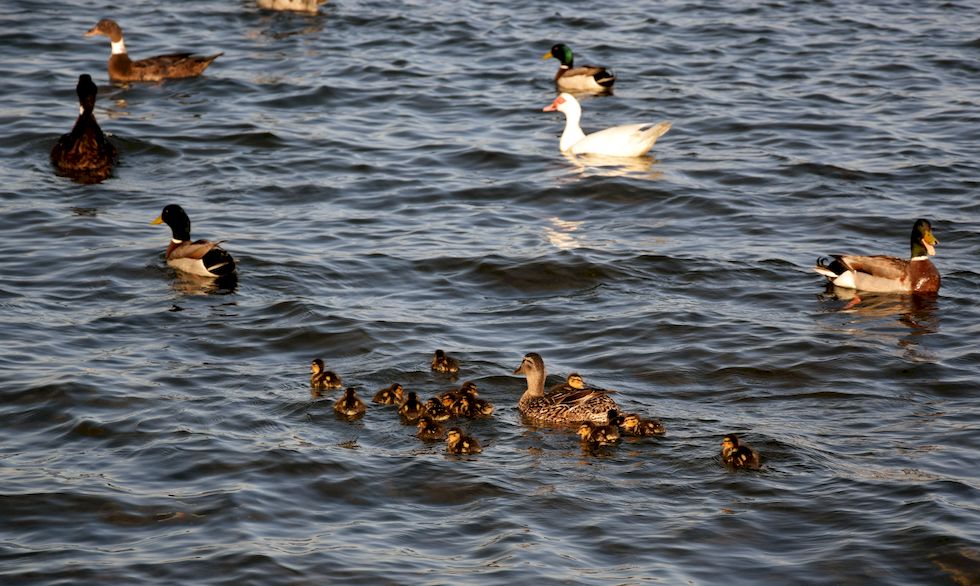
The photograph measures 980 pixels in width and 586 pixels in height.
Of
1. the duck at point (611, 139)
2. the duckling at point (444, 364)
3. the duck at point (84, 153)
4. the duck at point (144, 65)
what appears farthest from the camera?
the duck at point (144, 65)

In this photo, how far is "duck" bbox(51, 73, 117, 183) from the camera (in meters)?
18.7

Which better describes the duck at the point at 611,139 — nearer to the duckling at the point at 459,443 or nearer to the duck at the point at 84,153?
the duck at the point at 84,153

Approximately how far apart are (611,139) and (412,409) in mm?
9621

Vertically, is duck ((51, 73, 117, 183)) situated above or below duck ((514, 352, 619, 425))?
above

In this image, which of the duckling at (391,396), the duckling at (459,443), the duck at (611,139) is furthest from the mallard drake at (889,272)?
the duckling at (459,443)

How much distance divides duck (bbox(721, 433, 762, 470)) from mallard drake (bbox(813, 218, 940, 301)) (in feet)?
16.0

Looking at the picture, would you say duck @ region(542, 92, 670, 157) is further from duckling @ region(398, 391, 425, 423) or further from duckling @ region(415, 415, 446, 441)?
duckling @ region(415, 415, 446, 441)

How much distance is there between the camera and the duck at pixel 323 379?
39.2ft

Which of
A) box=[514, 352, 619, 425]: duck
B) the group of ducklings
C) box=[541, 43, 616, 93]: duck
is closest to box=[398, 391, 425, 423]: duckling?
the group of ducklings

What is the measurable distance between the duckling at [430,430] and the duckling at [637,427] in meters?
1.45

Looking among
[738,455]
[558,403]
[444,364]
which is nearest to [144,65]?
[444,364]

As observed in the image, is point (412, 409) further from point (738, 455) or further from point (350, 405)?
point (738, 455)

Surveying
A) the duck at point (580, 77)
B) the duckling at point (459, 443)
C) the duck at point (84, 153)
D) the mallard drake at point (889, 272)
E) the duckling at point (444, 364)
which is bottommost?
the duckling at point (459, 443)

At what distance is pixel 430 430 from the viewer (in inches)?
438
